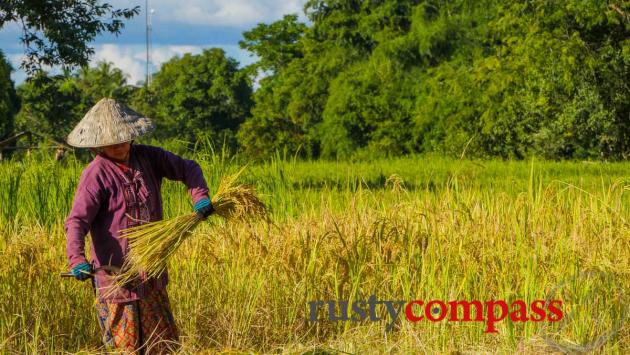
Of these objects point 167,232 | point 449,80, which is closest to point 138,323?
point 167,232

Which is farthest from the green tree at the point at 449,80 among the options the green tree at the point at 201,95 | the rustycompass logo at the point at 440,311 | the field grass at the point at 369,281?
the rustycompass logo at the point at 440,311

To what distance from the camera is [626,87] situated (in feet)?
82.6

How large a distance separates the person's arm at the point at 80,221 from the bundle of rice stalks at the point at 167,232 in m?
0.16

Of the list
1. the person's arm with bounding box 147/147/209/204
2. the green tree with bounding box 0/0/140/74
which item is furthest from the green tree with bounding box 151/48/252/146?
the person's arm with bounding box 147/147/209/204

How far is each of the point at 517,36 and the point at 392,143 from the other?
500 inches

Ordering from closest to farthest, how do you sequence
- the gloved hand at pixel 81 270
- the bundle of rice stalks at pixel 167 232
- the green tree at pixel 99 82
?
the gloved hand at pixel 81 270, the bundle of rice stalks at pixel 167 232, the green tree at pixel 99 82

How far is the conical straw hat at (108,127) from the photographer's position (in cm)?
414

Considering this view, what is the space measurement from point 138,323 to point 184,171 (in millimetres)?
698

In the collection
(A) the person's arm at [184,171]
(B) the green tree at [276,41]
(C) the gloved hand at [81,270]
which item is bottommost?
(C) the gloved hand at [81,270]

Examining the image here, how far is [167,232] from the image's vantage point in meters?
4.21

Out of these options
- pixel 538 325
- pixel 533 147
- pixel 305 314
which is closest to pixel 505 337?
pixel 538 325

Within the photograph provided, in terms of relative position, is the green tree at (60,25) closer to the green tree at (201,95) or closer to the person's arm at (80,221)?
the person's arm at (80,221)

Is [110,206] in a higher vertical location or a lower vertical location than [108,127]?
lower

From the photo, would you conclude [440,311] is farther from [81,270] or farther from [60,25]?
[60,25]
